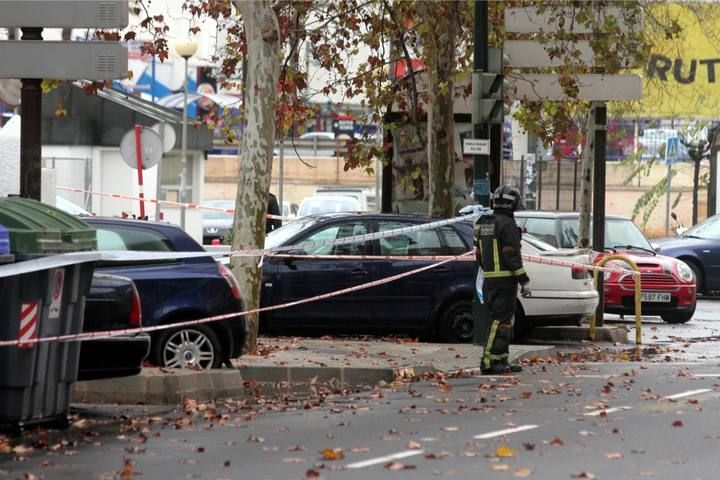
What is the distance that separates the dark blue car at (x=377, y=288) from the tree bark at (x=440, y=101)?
322 cm

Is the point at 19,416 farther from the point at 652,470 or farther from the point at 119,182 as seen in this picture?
the point at 119,182

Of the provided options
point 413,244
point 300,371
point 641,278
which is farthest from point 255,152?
point 641,278

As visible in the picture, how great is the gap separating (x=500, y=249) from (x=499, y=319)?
24.8 inches

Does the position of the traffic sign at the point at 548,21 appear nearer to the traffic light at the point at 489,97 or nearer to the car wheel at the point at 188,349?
the traffic light at the point at 489,97

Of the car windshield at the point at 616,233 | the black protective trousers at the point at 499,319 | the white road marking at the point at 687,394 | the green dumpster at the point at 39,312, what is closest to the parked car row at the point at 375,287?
the black protective trousers at the point at 499,319

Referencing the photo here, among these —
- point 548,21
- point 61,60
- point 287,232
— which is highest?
point 548,21

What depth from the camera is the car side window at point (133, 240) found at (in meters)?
14.6

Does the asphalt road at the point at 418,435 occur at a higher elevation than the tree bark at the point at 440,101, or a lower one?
lower

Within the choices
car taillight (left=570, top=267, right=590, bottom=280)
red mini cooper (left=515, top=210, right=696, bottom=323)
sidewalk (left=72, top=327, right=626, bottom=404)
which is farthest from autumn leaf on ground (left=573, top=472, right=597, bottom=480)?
red mini cooper (left=515, top=210, right=696, bottom=323)

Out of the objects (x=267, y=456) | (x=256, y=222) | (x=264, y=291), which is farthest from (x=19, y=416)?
(x=264, y=291)

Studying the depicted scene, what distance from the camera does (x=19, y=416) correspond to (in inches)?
419

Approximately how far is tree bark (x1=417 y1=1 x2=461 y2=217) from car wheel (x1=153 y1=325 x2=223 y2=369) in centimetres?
806

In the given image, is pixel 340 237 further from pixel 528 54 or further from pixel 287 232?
pixel 528 54

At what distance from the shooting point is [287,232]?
62.9 ft
